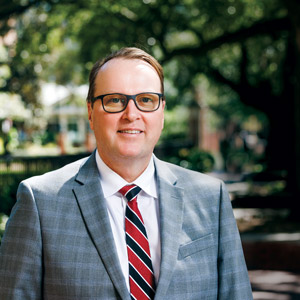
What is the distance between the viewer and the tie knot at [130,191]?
6.40 feet

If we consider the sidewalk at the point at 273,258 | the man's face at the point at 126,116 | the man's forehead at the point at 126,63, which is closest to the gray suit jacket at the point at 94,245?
the man's face at the point at 126,116

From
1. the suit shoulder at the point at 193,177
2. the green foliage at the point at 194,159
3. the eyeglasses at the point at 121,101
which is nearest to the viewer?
the eyeglasses at the point at 121,101

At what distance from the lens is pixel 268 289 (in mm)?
6156

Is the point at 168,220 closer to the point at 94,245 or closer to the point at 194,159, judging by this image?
the point at 94,245

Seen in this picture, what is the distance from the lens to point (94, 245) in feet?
6.07

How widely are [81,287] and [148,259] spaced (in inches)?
11.1

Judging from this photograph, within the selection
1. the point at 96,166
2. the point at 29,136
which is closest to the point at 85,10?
the point at 96,166

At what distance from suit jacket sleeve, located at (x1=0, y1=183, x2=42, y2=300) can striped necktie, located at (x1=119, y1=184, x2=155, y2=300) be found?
346mm

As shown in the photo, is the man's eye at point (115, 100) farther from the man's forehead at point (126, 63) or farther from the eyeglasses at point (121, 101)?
the man's forehead at point (126, 63)

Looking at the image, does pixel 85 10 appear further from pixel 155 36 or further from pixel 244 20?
pixel 244 20

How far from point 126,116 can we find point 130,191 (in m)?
0.31

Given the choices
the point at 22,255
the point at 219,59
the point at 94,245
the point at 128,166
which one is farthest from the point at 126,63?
the point at 219,59

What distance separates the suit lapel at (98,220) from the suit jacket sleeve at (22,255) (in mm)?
193

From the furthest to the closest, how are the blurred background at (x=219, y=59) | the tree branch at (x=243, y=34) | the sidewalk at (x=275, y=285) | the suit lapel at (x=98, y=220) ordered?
the tree branch at (x=243, y=34)
the blurred background at (x=219, y=59)
the sidewalk at (x=275, y=285)
the suit lapel at (x=98, y=220)
